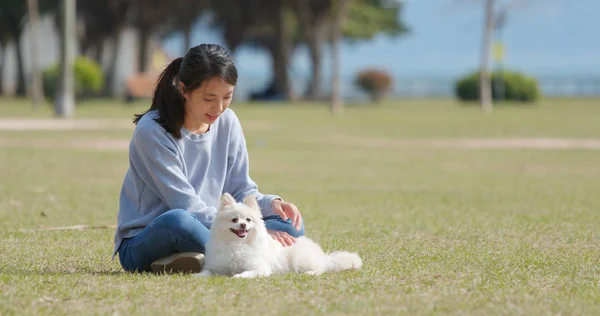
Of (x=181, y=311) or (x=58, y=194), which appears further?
(x=58, y=194)

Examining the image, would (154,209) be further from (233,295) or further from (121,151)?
(121,151)

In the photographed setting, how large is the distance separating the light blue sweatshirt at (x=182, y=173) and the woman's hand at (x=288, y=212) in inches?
4.2

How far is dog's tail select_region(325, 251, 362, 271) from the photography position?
24.3 ft

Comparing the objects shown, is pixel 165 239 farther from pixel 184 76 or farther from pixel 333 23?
pixel 333 23

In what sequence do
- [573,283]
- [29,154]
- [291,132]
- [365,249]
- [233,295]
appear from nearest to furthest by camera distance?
1. [233,295]
2. [573,283]
3. [365,249]
4. [29,154]
5. [291,132]

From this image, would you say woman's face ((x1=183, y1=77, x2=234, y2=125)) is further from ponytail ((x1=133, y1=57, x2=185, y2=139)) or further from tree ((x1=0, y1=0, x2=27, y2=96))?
tree ((x1=0, y1=0, x2=27, y2=96))

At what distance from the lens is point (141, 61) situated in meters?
72.4

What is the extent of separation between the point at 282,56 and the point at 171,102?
193 feet

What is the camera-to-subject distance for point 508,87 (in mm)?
60156

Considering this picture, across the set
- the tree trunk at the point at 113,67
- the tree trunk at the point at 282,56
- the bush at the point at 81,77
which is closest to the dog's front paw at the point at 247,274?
the bush at the point at 81,77

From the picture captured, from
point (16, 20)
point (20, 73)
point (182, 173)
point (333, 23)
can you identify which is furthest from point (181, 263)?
point (20, 73)

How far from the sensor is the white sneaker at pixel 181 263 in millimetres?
7191

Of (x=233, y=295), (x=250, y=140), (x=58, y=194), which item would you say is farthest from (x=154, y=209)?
(x=250, y=140)

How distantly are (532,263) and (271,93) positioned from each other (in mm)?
61147
